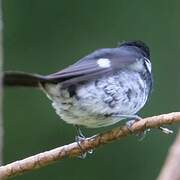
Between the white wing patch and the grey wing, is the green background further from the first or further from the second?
the white wing patch

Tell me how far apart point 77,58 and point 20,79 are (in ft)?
20.2

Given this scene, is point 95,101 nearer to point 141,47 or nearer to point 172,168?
point 141,47

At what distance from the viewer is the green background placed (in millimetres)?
8703

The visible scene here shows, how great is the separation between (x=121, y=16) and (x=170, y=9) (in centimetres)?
58

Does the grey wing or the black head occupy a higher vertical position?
the grey wing

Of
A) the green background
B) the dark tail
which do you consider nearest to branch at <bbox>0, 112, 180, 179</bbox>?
the dark tail

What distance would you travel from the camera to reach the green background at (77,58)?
28.6 ft

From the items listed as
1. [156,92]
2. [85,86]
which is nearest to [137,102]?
[85,86]

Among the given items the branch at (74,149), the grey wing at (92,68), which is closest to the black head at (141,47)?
the grey wing at (92,68)

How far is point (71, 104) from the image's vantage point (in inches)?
148

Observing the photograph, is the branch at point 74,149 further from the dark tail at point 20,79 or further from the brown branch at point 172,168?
the brown branch at point 172,168

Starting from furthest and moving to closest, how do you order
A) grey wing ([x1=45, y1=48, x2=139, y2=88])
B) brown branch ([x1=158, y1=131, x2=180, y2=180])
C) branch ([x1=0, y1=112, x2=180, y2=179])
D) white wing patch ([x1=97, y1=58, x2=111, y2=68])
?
1. white wing patch ([x1=97, y1=58, x2=111, y2=68])
2. grey wing ([x1=45, y1=48, x2=139, y2=88])
3. branch ([x1=0, y1=112, x2=180, y2=179])
4. brown branch ([x1=158, y1=131, x2=180, y2=180])

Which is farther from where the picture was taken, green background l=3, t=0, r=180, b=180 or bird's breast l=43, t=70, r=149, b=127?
green background l=3, t=0, r=180, b=180

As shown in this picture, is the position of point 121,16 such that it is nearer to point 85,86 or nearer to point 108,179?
point 108,179
